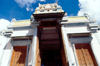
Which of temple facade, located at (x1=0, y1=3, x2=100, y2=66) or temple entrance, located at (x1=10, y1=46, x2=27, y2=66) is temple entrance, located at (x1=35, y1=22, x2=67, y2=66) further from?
temple entrance, located at (x1=10, y1=46, x2=27, y2=66)

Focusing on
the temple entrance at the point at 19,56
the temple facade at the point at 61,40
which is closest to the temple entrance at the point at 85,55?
the temple facade at the point at 61,40

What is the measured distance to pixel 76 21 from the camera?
7.76 meters

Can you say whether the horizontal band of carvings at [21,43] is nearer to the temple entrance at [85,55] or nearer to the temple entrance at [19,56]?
the temple entrance at [19,56]

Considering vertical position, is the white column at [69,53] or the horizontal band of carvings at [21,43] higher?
the horizontal band of carvings at [21,43]

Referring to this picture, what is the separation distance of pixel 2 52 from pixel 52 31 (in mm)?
6994

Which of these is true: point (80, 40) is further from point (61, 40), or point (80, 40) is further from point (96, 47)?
point (61, 40)

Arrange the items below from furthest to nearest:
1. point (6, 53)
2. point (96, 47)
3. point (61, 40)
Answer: point (6, 53)
point (61, 40)
point (96, 47)

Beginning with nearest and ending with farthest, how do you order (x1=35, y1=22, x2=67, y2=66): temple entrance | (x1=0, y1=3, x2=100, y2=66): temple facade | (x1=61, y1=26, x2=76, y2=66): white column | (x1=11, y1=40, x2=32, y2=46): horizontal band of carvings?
(x1=61, y1=26, x2=76, y2=66): white column < (x1=0, y1=3, x2=100, y2=66): temple facade < (x1=11, y1=40, x2=32, y2=46): horizontal band of carvings < (x1=35, y1=22, x2=67, y2=66): temple entrance

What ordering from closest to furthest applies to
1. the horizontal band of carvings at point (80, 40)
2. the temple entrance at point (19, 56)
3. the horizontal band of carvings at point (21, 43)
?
the temple entrance at point (19, 56)
the horizontal band of carvings at point (80, 40)
the horizontal band of carvings at point (21, 43)

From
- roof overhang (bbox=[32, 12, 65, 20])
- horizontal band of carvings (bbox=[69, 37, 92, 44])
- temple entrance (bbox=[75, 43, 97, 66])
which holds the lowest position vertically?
temple entrance (bbox=[75, 43, 97, 66])

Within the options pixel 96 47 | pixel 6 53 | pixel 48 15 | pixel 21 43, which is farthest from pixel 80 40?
pixel 6 53

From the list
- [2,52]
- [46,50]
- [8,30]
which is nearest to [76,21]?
[46,50]

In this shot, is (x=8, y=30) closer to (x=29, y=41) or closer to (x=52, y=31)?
(x=29, y=41)

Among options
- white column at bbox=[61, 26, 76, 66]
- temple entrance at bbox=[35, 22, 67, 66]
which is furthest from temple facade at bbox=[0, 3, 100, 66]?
temple entrance at bbox=[35, 22, 67, 66]
